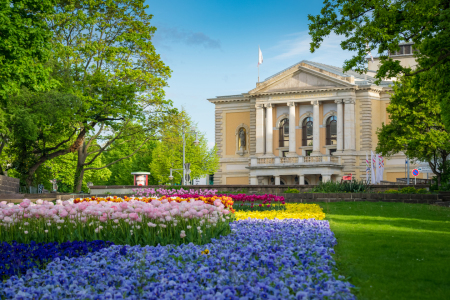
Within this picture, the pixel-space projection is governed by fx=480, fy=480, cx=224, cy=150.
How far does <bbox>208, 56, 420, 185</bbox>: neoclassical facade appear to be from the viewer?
5222cm

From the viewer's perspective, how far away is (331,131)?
183 ft

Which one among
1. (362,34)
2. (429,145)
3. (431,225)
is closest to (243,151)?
(429,145)

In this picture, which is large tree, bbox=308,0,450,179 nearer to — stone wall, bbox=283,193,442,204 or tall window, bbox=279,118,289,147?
stone wall, bbox=283,193,442,204

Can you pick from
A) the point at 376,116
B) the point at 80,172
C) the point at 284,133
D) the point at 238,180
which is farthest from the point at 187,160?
the point at 80,172

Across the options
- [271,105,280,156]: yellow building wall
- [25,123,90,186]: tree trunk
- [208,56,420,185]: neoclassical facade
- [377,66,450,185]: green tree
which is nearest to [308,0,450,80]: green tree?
[377,66,450,185]: green tree

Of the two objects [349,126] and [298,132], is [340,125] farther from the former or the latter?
[298,132]

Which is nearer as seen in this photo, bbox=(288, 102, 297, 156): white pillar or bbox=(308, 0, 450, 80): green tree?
bbox=(308, 0, 450, 80): green tree

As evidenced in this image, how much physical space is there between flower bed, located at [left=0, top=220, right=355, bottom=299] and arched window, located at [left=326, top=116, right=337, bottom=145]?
1912 inches

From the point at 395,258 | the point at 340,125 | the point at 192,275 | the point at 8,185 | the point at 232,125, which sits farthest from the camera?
the point at 232,125

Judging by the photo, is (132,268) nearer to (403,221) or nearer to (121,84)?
(403,221)

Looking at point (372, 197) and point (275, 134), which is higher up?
point (275, 134)

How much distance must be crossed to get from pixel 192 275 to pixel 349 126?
4932 cm

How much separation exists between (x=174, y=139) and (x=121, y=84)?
7.62m

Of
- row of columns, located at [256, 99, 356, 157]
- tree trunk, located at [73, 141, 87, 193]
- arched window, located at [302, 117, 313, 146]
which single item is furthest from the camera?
arched window, located at [302, 117, 313, 146]
